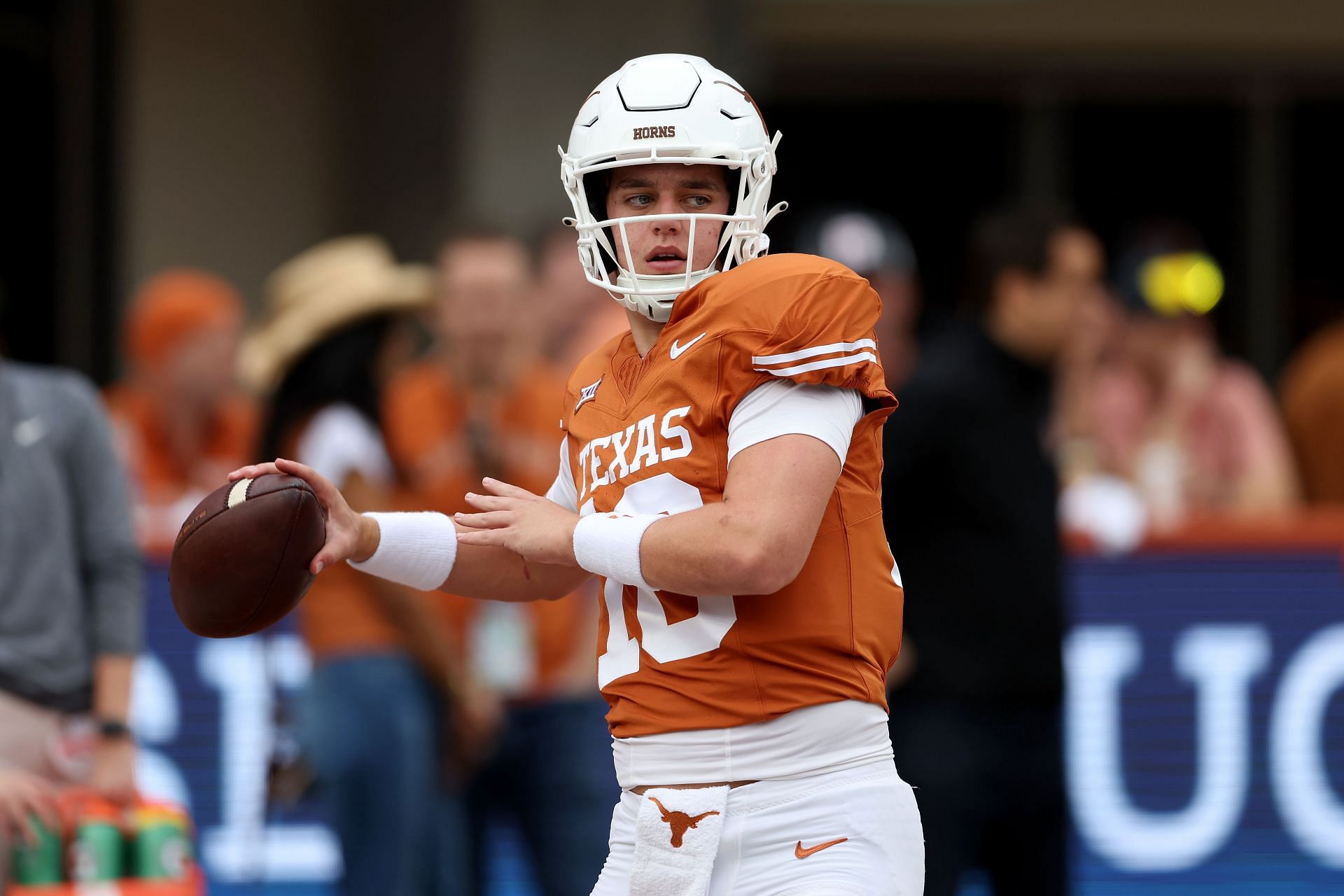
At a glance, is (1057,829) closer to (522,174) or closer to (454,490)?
(454,490)

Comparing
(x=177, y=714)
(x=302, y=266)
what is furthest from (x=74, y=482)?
(x=177, y=714)

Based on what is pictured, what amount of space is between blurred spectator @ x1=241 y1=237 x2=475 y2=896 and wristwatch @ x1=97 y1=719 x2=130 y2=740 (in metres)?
0.64

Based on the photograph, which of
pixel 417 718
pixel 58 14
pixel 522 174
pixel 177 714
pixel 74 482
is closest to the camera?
pixel 74 482

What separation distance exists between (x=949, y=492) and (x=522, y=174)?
5.20 m

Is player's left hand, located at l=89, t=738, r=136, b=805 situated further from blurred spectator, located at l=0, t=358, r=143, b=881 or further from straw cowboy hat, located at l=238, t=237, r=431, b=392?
straw cowboy hat, located at l=238, t=237, r=431, b=392

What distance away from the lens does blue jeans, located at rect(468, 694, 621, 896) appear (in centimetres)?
541

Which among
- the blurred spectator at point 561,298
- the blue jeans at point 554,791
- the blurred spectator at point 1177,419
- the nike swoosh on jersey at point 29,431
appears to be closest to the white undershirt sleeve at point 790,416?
the nike swoosh on jersey at point 29,431

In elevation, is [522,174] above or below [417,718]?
above

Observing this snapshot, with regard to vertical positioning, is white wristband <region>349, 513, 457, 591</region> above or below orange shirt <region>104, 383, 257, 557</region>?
below

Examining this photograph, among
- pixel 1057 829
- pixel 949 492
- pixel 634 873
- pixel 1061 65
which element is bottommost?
pixel 1057 829

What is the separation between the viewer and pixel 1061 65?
12297mm

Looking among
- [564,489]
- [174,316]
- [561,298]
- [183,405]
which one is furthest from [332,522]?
[174,316]

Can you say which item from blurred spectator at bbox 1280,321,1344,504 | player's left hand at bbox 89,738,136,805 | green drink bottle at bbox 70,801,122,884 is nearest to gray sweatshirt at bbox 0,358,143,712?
player's left hand at bbox 89,738,136,805

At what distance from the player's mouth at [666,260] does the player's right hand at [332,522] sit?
2.13ft
